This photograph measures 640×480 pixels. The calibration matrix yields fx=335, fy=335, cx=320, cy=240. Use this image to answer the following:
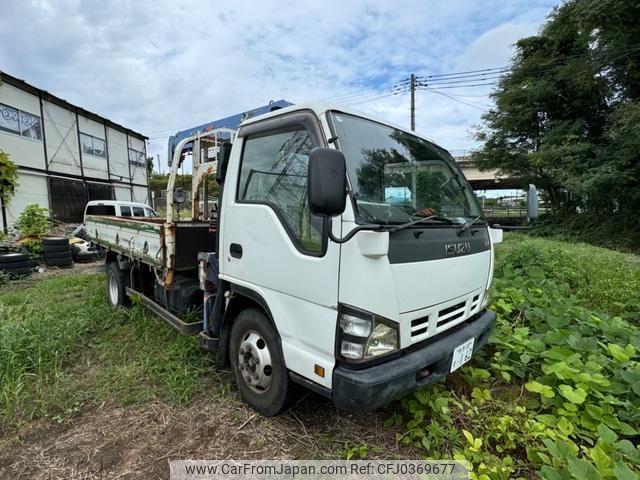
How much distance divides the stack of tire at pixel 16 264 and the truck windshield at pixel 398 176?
8.37 meters

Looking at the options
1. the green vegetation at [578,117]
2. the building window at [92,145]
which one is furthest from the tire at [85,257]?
the green vegetation at [578,117]

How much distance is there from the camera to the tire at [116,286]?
450 centimetres

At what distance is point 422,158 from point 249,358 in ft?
6.43

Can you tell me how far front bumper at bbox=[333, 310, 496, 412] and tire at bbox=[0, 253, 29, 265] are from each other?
8443 millimetres

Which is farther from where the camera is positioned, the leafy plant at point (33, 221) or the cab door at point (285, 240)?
the leafy plant at point (33, 221)

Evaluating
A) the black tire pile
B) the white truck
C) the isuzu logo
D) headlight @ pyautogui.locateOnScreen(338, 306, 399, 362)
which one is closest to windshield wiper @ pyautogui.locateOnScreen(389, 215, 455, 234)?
the white truck

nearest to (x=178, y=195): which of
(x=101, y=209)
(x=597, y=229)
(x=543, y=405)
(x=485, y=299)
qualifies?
(x=485, y=299)

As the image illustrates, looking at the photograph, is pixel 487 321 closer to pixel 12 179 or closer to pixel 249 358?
pixel 249 358

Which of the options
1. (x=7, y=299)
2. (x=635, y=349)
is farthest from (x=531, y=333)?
(x=7, y=299)

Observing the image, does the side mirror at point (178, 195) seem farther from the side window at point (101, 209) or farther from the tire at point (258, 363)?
the side window at point (101, 209)

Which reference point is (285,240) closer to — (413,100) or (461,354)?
(461,354)

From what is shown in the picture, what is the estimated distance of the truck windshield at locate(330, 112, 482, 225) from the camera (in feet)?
6.29

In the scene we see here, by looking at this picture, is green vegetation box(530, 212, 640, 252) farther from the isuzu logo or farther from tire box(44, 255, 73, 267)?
tire box(44, 255, 73, 267)

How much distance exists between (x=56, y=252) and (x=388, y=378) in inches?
378
